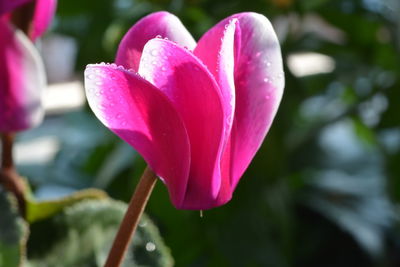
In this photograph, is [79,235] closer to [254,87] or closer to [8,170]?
[8,170]

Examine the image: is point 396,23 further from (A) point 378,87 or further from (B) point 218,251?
(B) point 218,251

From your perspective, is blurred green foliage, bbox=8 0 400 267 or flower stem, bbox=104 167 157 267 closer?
flower stem, bbox=104 167 157 267

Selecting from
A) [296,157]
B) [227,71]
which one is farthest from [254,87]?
[296,157]

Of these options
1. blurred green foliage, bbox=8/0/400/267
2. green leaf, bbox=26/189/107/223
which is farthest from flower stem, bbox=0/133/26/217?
blurred green foliage, bbox=8/0/400/267

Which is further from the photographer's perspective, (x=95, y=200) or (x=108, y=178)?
(x=108, y=178)

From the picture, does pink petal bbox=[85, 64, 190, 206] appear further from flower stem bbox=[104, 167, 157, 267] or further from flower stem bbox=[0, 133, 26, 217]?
flower stem bbox=[0, 133, 26, 217]

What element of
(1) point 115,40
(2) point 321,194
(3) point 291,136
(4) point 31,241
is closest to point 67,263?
(4) point 31,241
